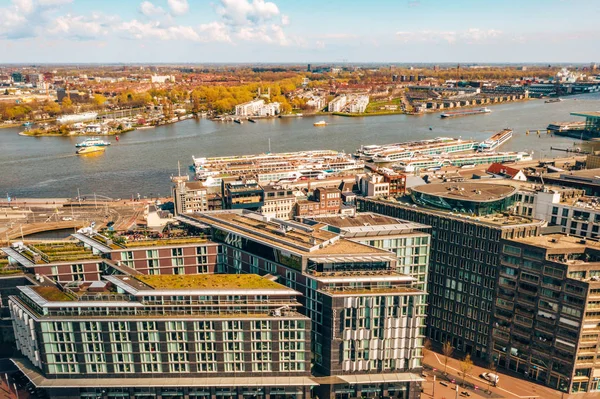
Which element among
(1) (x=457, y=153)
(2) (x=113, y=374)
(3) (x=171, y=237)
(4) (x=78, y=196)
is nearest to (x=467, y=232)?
(3) (x=171, y=237)

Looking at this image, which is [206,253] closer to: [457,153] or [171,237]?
[171,237]

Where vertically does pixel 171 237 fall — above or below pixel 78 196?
above

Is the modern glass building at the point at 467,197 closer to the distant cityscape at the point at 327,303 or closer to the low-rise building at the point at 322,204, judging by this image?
the distant cityscape at the point at 327,303

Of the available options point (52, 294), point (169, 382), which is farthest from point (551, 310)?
point (52, 294)

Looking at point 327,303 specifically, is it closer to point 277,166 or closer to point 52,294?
point 52,294

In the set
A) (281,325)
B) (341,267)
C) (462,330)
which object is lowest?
(462,330)

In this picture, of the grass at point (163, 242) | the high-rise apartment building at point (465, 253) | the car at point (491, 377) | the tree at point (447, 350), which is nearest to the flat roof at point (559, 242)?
the high-rise apartment building at point (465, 253)

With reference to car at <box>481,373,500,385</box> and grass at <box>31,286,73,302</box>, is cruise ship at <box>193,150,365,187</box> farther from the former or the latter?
car at <box>481,373,500,385</box>
